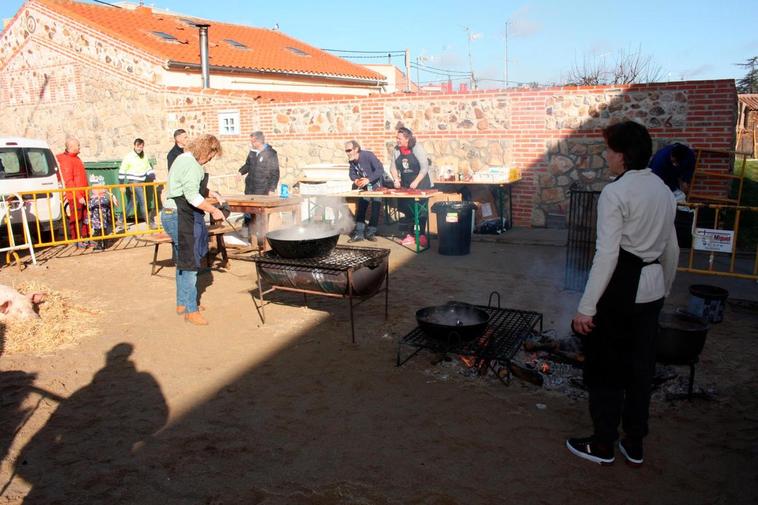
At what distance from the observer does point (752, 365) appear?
5125mm

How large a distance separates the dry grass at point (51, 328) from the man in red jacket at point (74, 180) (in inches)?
145

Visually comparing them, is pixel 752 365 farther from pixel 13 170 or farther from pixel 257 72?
pixel 257 72

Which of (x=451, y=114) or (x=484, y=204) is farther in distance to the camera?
(x=451, y=114)

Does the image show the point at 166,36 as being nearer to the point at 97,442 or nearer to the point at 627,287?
the point at 97,442

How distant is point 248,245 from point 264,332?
14.8 ft

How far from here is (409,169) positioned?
11.1 metres

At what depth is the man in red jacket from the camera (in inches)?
413

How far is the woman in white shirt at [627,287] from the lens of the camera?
3.23 meters

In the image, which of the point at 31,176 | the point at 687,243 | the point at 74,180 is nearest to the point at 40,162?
the point at 31,176

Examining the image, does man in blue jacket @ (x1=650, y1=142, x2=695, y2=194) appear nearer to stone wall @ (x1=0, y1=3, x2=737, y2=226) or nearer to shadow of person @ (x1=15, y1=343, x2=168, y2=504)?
stone wall @ (x1=0, y1=3, x2=737, y2=226)

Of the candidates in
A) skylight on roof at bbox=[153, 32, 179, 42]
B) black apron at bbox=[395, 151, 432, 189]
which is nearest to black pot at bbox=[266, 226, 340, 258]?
black apron at bbox=[395, 151, 432, 189]

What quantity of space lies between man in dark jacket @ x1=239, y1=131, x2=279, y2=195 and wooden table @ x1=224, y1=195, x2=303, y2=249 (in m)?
0.66

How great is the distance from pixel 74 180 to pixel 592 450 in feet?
34.1

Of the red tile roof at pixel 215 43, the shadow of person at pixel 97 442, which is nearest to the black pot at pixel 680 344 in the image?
the shadow of person at pixel 97 442
